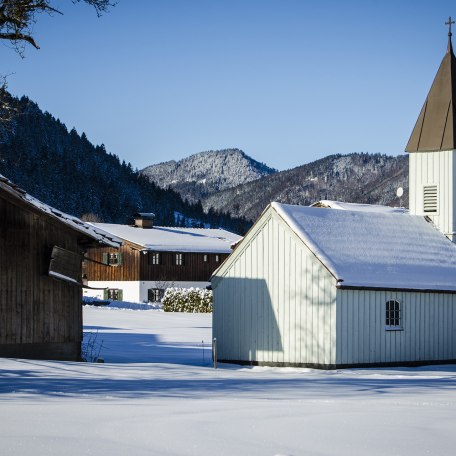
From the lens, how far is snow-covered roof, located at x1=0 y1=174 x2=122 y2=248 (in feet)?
81.1

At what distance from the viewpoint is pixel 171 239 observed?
79.1 metres

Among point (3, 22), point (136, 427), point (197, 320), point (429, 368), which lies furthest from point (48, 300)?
point (197, 320)

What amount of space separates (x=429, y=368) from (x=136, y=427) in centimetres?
1998

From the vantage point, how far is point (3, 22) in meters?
21.3

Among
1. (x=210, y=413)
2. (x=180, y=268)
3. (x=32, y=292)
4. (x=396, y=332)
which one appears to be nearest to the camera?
(x=210, y=413)

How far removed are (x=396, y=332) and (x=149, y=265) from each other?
151 feet

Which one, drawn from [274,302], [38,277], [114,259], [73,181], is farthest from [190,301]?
[73,181]

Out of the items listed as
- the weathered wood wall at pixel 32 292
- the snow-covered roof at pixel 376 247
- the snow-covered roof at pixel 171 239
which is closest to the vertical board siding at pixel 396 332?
the snow-covered roof at pixel 376 247

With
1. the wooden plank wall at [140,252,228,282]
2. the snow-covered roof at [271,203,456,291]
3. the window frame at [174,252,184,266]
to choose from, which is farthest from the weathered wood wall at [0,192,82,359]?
the window frame at [174,252,184,266]

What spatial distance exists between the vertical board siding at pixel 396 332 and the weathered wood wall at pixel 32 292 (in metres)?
8.05

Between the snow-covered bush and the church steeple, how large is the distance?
24.4m

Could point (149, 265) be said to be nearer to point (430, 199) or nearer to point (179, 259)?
point (179, 259)

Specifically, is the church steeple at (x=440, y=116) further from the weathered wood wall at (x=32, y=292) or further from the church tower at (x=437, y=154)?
the weathered wood wall at (x=32, y=292)

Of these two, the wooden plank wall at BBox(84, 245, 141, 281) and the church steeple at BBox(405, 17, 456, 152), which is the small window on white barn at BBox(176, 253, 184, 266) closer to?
the wooden plank wall at BBox(84, 245, 141, 281)
